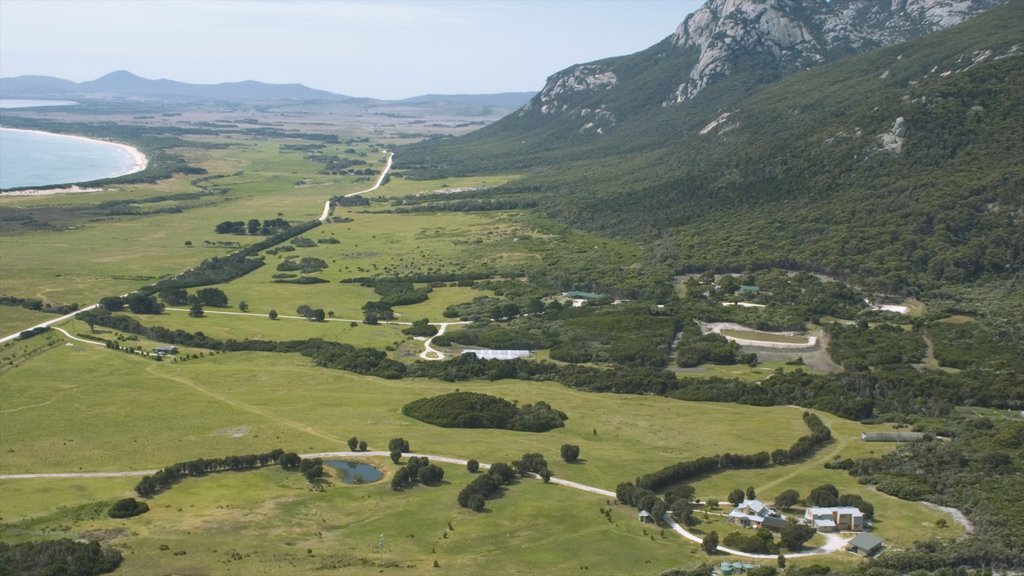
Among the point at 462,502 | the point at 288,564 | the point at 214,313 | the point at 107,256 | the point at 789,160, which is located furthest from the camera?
the point at 789,160

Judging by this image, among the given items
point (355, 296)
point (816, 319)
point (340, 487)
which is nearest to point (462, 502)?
point (340, 487)

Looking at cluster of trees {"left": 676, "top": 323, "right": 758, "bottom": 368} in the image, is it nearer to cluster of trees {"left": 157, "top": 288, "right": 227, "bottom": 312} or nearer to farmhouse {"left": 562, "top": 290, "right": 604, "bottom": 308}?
farmhouse {"left": 562, "top": 290, "right": 604, "bottom": 308}

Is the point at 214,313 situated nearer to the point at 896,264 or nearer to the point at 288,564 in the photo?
the point at 288,564

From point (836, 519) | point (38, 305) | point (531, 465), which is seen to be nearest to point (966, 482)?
point (836, 519)

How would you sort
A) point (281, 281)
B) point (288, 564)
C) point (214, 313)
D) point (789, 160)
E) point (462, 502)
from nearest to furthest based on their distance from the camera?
point (288, 564) < point (462, 502) < point (214, 313) < point (281, 281) < point (789, 160)

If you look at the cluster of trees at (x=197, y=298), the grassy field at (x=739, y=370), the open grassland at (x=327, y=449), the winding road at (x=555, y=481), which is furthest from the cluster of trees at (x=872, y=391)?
the cluster of trees at (x=197, y=298)

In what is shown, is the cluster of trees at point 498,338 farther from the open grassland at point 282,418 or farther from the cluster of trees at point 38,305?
the cluster of trees at point 38,305

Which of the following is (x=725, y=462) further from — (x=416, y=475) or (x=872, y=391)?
(x=872, y=391)
